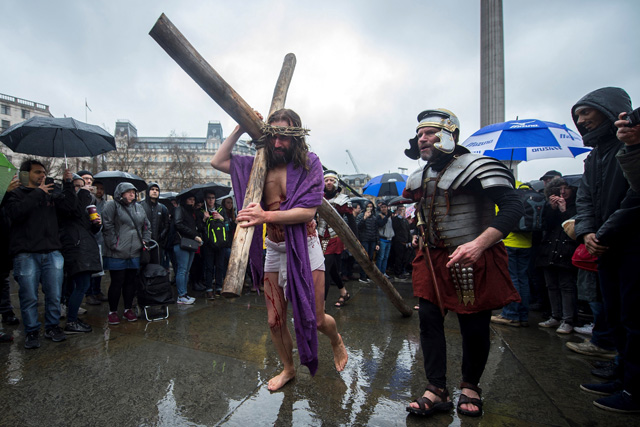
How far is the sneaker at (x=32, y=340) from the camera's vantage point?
10.9 feet

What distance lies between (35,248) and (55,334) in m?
0.92

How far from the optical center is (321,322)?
2629 mm

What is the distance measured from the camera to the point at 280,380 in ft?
8.43

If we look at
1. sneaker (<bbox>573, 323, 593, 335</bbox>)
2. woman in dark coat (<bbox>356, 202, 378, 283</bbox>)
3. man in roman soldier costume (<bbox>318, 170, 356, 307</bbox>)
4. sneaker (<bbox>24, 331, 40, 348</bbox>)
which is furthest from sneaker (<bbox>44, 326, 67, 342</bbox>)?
sneaker (<bbox>573, 323, 593, 335</bbox>)

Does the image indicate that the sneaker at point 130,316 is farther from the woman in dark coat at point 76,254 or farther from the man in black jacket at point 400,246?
the man in black jacket at point 400,246

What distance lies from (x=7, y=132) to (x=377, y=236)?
668 cm

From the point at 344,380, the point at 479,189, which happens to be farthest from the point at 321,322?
the point at 479,189

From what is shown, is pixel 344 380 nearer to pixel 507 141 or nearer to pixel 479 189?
pixel 479 189

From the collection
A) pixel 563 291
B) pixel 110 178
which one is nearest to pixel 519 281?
pixel 563 291

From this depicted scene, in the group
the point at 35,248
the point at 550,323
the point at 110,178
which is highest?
the point at 110,178

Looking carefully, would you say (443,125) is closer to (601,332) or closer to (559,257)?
(601,332)

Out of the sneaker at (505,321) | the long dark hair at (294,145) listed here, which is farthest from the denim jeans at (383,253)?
the long dark hair at (294,145)

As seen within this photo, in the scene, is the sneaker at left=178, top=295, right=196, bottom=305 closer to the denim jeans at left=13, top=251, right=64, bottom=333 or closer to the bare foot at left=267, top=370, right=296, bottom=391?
the denim jeans at left=13, top=251, right=64, bottom=333

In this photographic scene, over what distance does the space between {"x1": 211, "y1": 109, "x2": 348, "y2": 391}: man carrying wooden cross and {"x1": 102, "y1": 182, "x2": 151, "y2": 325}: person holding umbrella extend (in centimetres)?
255
